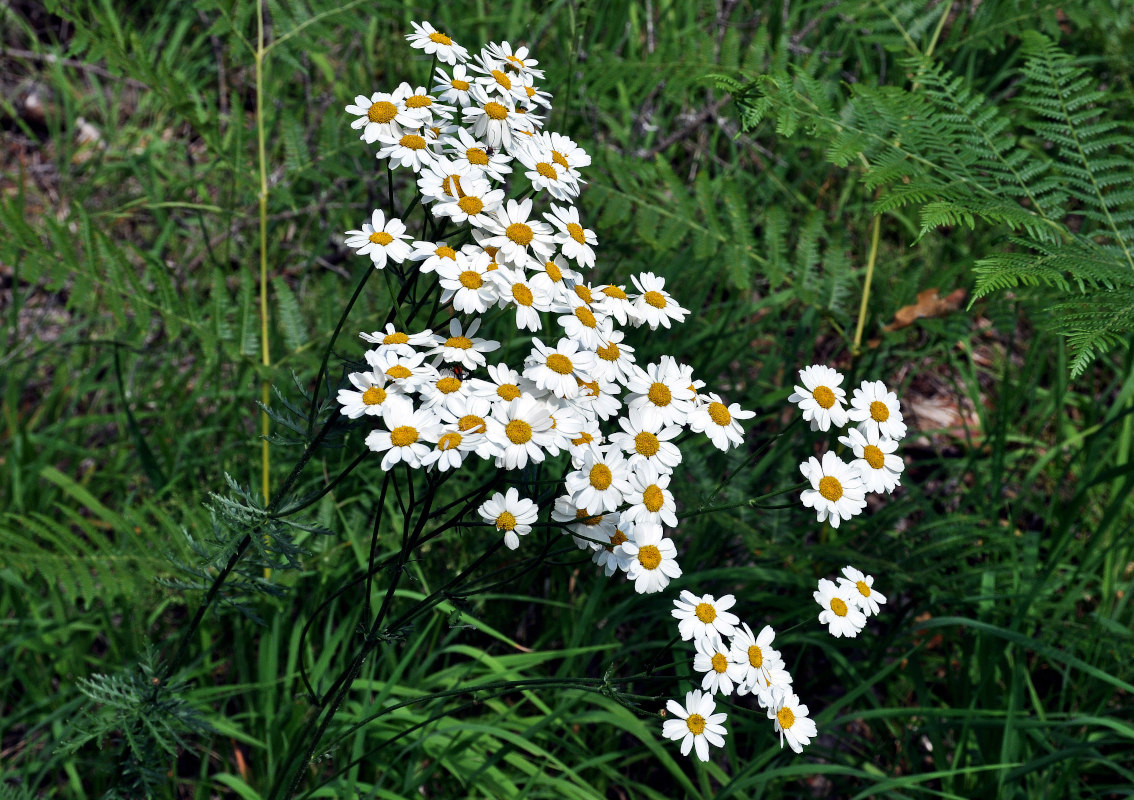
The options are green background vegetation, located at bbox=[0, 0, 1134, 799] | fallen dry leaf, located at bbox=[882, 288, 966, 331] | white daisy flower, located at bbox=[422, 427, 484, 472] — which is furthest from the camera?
fallen dry leaf, located at bbox=[882, 288, 966, 331]

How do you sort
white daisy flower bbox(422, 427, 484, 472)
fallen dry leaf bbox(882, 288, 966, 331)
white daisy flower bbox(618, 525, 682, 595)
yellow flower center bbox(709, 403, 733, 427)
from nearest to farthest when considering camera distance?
white daisy flower bbox(422, 427, 484, 472) < white daisy flower bbox(618, 525, 682, 595) < yellow flower center bbox(709, 403, 733, 427) < fallen dry leaf bbox(882, 288, 966, 331)

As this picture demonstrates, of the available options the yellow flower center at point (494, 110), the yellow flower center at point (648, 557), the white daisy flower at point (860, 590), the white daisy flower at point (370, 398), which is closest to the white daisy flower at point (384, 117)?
the yellow flower center at point (494, 110)

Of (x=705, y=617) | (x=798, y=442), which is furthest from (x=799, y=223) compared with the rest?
(x=705, y=617)

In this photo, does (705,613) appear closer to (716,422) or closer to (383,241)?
(716,422)

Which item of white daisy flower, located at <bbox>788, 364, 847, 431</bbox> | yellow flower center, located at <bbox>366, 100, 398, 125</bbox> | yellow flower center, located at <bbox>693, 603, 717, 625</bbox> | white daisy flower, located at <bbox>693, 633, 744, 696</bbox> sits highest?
yellow flower center, located at <bbox>366, 100, 398, 125</bbox>

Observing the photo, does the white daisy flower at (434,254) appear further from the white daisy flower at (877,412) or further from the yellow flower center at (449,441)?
the white daisy flower at (877,412)

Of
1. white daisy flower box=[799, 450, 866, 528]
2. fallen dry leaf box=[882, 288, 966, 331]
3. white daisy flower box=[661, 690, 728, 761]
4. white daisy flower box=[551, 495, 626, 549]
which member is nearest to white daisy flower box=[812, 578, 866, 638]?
white daisy flower box=[799, 450, 866, 528]

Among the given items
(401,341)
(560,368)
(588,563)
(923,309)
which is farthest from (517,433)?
(923,309)

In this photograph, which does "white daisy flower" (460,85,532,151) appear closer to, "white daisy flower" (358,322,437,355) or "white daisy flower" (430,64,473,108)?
"white daisy flower" (430,64,473,108)
